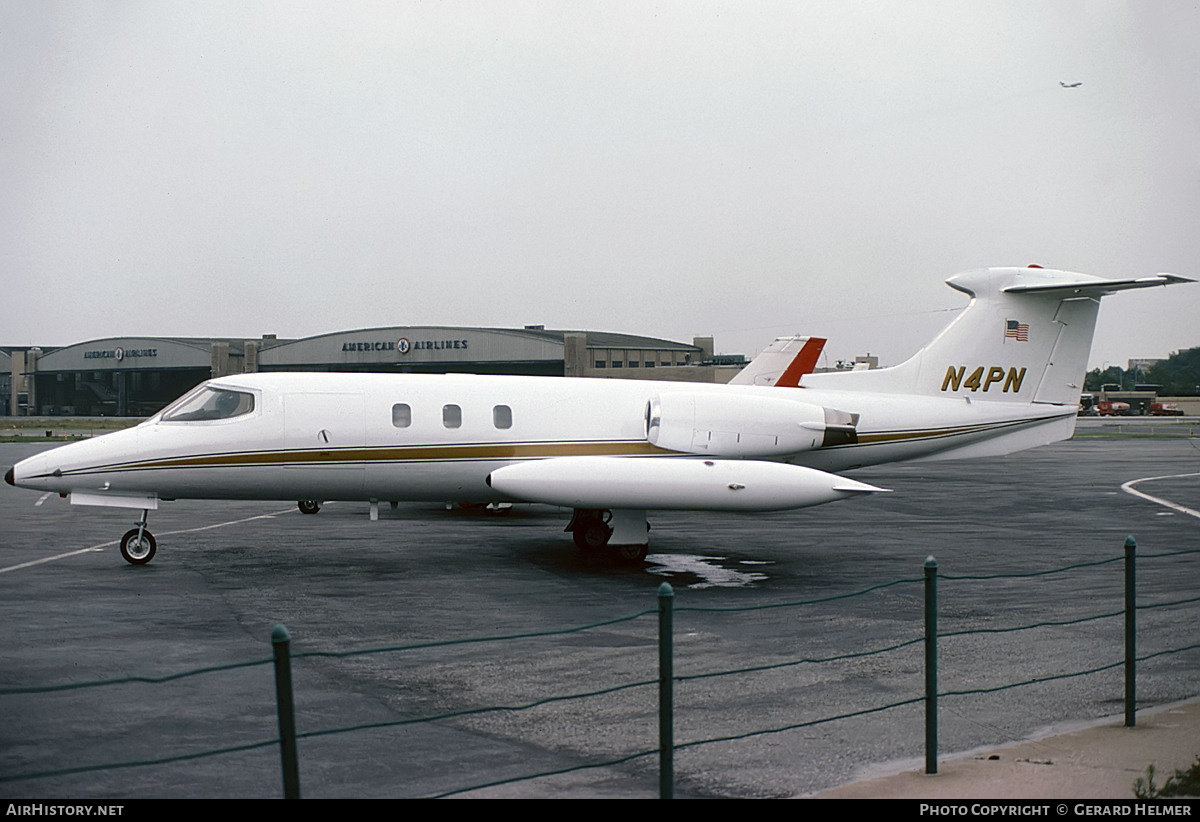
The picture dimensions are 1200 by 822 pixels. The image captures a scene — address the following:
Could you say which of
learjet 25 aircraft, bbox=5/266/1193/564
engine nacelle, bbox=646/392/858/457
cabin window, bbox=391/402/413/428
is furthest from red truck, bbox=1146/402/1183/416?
cabin window, bbox=391/402/413/428

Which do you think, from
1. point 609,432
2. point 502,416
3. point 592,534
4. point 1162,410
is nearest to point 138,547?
point 502,416

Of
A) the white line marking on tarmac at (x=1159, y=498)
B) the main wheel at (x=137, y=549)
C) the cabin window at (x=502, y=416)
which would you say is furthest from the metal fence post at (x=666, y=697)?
the white line marking on tarmac at (x=1159, y=498)

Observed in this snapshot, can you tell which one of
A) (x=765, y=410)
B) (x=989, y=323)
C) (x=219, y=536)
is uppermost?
(x=989, y=323)

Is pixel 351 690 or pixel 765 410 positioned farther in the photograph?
pixel 765 410

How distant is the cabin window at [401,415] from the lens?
16.7 metres

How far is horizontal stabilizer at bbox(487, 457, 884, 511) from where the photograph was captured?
50.7 ft

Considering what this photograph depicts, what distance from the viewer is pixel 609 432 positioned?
57.6ft

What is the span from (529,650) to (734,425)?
24.3 ft

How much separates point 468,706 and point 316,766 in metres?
1.76

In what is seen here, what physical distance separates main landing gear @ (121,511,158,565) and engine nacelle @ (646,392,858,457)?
7.36m

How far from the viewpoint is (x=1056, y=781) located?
21.1 ft

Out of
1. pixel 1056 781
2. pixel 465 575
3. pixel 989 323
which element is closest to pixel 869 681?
pixel 1056 781

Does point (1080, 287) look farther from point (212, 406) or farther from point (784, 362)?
point (784, 362)

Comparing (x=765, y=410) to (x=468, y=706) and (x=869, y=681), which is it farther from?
(x=468, y=706)
